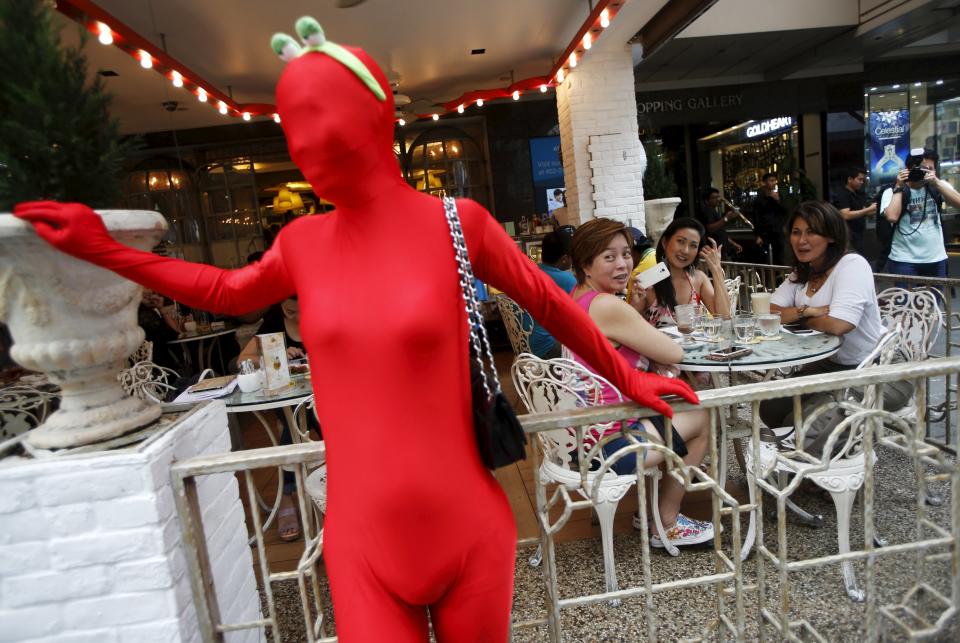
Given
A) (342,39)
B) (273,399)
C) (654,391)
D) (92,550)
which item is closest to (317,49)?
(654,391)

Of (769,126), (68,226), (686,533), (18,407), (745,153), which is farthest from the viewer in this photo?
(745,153)

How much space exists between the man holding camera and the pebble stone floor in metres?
2.87

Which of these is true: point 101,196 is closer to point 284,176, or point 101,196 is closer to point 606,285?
point 606,285

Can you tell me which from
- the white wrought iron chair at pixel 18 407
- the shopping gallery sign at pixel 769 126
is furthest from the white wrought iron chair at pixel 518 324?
the shopping gallery sign at pixel 769 126

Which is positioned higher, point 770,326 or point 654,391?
point 654,391

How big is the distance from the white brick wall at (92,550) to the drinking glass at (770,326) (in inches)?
103

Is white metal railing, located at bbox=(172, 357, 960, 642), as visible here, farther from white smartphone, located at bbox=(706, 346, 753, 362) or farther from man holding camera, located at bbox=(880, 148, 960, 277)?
man holding camera, located at bbox=(880, 148, 960, 277)

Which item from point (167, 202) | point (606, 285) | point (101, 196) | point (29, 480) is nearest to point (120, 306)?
point (101, 196)

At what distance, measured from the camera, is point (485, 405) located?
3.67 feet

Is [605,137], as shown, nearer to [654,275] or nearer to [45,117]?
[654,275]

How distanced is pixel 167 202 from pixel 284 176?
1919mm

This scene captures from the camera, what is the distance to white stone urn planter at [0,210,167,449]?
1.19m

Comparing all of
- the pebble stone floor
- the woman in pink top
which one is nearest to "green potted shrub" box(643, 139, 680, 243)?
the pebble stone floor

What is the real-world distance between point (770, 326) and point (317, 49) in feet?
8.48
